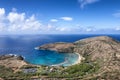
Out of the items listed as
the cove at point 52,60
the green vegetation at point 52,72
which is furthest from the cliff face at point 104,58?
the cove at point 52,60

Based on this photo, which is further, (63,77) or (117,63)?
(117,63)

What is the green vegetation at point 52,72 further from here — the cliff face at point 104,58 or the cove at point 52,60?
the cove at point 52,60

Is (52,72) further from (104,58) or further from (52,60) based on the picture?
(104,58)

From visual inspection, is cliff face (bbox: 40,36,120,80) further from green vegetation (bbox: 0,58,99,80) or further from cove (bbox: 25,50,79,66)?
cove (bbox: 25,50,79,66)

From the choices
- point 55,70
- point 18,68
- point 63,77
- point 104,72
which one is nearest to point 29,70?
point 18,68

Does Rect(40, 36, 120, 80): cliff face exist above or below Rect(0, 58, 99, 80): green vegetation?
above

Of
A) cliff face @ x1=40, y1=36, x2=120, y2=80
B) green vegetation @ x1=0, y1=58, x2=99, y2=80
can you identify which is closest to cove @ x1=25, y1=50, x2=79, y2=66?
cliff face @ x1=40, y1=36, x2=120, y2=80

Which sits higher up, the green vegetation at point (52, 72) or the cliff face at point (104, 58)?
the cliff face at point (104, 58)

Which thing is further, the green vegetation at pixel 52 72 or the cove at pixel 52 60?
the cove at pixel 52 60

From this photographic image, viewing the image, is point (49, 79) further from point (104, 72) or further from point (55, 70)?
point (104, 72)

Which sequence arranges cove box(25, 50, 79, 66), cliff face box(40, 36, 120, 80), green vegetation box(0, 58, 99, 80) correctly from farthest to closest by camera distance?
cove box(25, 50, 79, 66), cliff face box(40, 36, 120, 80), green vegetation box(0, 58, 99, 80)

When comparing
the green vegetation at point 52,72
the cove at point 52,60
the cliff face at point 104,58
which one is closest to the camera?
the green vegetation at point 52,72
